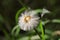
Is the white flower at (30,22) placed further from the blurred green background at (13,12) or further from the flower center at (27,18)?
the blurred green background at (13,12)

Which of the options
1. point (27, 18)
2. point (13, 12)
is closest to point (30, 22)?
point (27, 18)

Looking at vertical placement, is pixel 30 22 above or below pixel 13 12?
below

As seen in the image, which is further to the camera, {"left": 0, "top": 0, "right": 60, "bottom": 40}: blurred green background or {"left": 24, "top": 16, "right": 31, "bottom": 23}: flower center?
{"left": 0, "top": 0, "right": 60, "bottom": 40}: blurred green background

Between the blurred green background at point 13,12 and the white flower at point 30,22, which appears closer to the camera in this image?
the white flower at point 30,22

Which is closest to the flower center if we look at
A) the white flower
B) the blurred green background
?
the white flower

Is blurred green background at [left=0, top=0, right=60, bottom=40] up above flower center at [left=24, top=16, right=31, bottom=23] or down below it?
above

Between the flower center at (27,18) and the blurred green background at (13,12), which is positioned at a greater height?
the blurred green background at (13,12)

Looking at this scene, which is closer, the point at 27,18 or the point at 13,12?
the point at 27,18

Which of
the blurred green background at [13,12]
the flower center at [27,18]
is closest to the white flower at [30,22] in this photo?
the flower center at [27,18]

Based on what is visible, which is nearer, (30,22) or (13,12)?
(30,22)

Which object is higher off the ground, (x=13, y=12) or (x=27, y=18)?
(x=13, y=12)

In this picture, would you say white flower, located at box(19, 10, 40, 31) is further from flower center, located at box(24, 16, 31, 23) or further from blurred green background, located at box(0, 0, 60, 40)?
blurred green background, located at box(0, 0, 60, 40)

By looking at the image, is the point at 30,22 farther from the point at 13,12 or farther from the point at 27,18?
the point at 13,12
